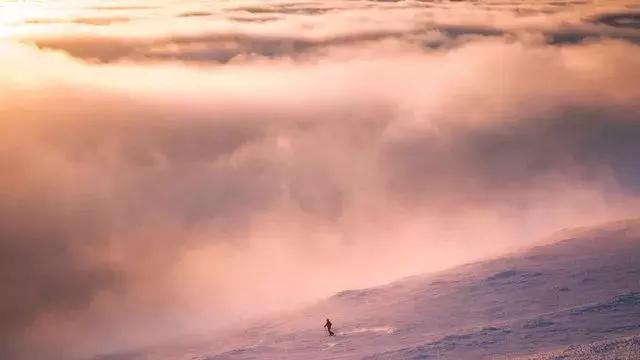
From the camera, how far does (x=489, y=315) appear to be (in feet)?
91.2

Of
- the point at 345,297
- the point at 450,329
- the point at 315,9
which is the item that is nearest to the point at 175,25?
the point at 315,9

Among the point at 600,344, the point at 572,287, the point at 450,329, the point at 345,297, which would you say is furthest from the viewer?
the point at 345,297

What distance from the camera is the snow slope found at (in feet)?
78.3

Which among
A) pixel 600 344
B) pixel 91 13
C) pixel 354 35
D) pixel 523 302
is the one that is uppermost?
pixel 91 13

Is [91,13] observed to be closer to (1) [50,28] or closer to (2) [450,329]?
(1) [50,28]

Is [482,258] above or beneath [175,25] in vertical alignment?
beneath

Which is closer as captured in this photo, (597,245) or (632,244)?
(632,244)

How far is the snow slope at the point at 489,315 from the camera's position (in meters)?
23.9

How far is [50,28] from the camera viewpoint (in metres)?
33.9

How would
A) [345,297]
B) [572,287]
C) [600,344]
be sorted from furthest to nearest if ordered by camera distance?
[345,297] < [572,287] < [600,344]

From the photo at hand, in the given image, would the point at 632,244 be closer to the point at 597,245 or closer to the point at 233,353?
the point at 597,245

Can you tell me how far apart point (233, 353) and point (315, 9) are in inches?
476

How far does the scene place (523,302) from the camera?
28.8 metres

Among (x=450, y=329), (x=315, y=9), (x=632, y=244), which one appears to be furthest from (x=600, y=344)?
(x=315, y=9)
